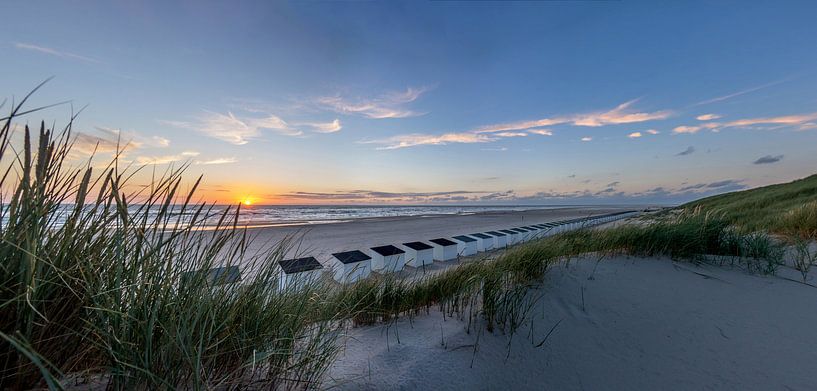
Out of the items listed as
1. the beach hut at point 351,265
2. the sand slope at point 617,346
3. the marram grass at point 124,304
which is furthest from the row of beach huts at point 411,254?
the marram grass at point 124,304

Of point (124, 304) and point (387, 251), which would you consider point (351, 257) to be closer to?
point (387, 251)

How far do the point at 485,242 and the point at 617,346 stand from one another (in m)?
9.54

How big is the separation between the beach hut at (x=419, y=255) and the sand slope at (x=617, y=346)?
5662 mm

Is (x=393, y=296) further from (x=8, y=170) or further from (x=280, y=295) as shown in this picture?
(x=8, y=170)

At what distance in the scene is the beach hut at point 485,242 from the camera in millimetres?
12020

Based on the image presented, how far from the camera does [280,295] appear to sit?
85.5 inches

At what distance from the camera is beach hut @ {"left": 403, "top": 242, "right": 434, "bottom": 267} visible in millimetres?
9391

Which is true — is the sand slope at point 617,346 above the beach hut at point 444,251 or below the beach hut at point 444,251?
above

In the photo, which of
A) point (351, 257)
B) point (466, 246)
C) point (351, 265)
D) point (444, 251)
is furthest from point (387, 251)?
point (466, 246)

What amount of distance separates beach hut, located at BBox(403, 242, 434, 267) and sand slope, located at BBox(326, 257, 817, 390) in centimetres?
566

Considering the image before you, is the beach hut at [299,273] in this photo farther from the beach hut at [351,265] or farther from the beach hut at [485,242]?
the beach hut at [485,242]

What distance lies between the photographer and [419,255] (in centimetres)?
938

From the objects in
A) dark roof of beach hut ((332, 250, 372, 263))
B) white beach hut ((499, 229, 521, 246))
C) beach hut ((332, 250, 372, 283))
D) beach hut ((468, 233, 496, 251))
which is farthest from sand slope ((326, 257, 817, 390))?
white beach hut ((499, 229, 521, 246))

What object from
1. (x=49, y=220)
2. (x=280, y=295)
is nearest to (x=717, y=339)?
(x=280, y=295)
